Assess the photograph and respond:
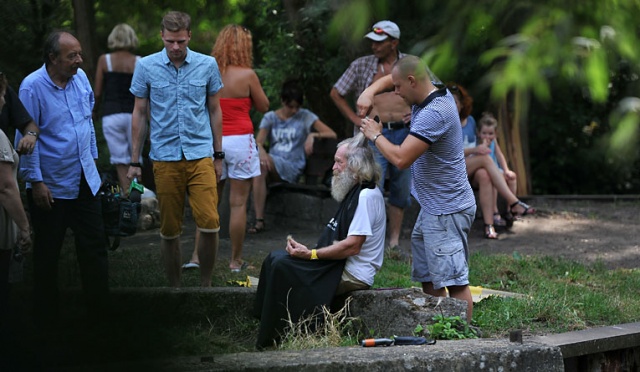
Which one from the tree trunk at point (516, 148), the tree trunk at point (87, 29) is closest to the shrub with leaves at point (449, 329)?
the tree trunk at point (87, 29)

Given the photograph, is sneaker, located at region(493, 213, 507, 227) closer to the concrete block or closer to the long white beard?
the long white beard

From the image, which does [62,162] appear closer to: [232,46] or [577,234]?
[232,46]

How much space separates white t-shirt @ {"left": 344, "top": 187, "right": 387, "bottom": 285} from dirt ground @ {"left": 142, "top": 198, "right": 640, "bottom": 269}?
8.09ft

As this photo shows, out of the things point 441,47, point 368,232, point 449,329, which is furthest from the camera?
point 368,232

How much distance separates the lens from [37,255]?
19.8 ft

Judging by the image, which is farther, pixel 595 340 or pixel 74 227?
pixel 74 227

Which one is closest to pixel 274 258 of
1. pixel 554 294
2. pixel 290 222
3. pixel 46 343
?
pixel 554 294

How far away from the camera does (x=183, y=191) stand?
704cm

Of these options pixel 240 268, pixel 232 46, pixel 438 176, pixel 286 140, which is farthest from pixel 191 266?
pixel 286 140

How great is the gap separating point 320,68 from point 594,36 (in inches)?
399

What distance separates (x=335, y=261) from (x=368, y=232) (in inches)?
10.2

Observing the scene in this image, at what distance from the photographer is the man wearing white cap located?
8.77 meters

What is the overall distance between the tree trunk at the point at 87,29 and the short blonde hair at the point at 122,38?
22 centimetres

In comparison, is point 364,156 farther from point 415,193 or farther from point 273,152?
point 273,152
